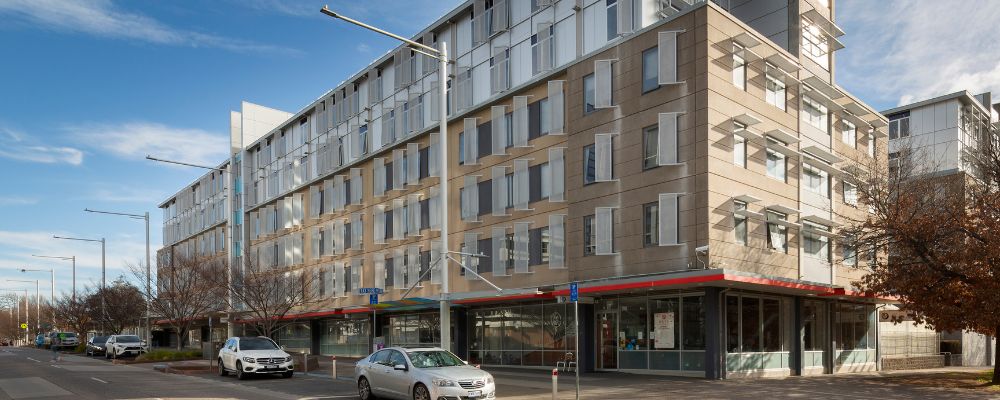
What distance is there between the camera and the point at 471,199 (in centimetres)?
3594

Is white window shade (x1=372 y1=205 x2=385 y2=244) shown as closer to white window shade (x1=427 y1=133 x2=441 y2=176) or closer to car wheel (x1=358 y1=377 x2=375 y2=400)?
white window shade (x1=427 y1=133 x2=441 y2=176)

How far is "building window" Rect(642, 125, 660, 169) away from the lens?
1072 inches

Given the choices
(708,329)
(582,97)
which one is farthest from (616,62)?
(708,329)

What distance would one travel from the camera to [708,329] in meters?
25.8

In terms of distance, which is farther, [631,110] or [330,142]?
[330,142]

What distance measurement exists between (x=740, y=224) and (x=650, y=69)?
19.6 feet

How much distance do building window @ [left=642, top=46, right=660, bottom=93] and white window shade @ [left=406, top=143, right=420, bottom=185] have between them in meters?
15.4

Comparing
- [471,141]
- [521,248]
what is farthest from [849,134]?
[471,141]

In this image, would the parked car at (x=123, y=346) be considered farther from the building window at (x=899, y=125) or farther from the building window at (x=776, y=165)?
the building window at (x=899, y=125)

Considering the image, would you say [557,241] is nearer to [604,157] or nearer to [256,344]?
[604,157]

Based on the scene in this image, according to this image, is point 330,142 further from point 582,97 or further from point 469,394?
point 469,394

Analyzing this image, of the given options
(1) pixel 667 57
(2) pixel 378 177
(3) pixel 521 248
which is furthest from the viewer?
(2) pixel 378 177

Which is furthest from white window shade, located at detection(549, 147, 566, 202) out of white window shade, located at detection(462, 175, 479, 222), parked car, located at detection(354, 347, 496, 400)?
parked car, located at detection(354, 347, 496, 400)

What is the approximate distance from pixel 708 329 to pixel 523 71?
532 inches
